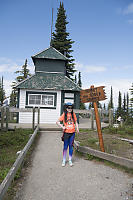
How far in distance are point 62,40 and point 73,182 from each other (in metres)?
24.4

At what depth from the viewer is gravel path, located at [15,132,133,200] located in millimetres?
2869

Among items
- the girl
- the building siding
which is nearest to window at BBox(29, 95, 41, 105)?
the building siding

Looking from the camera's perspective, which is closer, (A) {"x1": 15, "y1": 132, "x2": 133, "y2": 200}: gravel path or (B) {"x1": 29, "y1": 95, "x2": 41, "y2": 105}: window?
(A) {"x1": 15, "y1": 132, "x2": 133, "y2": 200}: gravel path

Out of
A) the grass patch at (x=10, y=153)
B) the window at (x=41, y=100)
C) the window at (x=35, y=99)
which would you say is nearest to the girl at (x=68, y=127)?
the grass patch at (x=10, y=153)

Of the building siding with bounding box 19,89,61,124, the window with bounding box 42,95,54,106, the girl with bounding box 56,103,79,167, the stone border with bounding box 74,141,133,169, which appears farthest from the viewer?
the window with bounding box 42,95,54,106

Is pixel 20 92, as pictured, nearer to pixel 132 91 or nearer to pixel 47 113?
pixel 47 113

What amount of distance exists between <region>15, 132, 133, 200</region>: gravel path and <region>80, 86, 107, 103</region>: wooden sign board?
7.06 feet

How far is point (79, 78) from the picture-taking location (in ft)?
169

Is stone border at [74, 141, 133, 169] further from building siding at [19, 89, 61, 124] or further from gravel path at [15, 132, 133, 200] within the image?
building siding at [19, 89, 61, 124]

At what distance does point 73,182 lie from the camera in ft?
11.2

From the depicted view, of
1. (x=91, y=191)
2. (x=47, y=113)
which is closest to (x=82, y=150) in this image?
(x=91, y=191)

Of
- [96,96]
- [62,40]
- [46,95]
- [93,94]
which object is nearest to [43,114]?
[46,95]

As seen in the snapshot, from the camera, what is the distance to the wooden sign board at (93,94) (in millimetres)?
5301

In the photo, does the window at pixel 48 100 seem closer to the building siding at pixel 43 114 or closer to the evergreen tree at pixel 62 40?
the building siding at pixel 43 114
